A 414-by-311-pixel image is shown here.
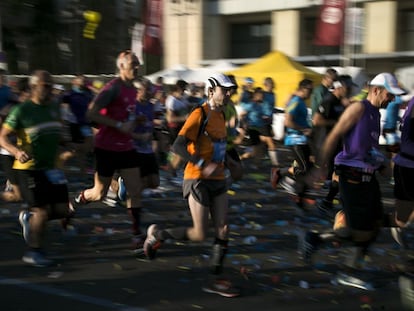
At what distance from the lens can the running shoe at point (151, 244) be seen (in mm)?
5621

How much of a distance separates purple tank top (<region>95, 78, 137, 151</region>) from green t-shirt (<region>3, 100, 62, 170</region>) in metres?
0.50

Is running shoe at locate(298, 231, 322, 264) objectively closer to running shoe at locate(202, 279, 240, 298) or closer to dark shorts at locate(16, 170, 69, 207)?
running shoe at locate(202, 279, 240, 298)

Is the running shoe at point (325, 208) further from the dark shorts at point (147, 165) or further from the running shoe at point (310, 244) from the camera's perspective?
the running shoe at point (310, 244)

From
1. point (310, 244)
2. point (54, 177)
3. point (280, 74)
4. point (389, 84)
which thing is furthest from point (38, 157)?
point (280, 74)

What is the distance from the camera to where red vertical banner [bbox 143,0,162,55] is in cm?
2052

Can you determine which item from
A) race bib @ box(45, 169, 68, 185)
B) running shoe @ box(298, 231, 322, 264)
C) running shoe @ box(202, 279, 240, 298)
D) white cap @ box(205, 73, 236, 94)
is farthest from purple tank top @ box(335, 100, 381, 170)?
race bib @ box(45, 169, 68, 185)

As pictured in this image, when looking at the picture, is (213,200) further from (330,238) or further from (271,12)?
(271,12)

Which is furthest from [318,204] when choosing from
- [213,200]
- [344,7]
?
[344,7]

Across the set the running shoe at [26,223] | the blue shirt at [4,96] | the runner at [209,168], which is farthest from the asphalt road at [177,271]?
the blue shirt at [4,96]

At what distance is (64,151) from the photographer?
10836 mm

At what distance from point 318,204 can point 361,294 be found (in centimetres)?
332

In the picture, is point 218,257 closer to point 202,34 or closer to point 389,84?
point 389,84

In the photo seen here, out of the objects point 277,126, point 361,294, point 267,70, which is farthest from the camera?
point 267,70

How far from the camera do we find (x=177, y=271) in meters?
5.66
